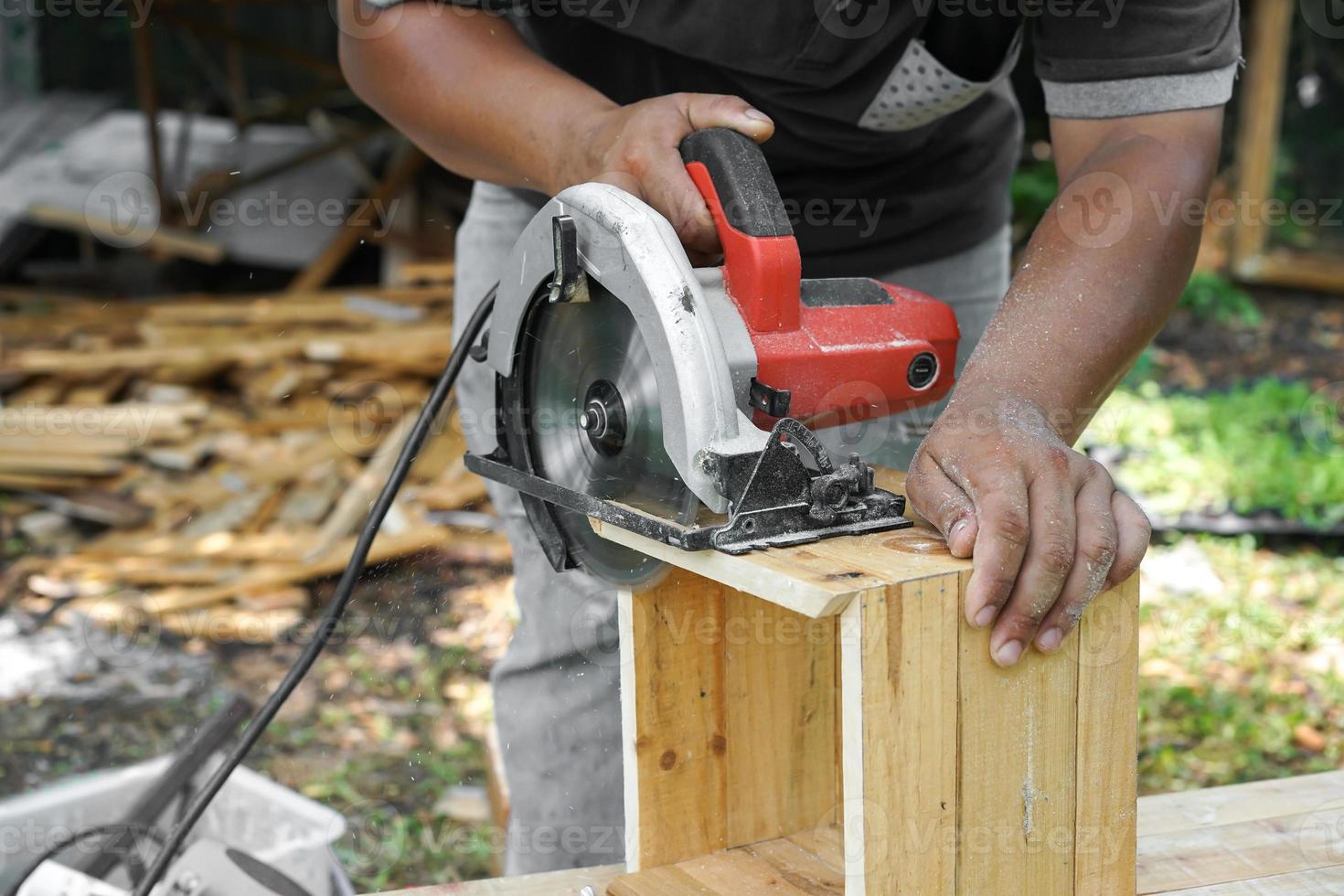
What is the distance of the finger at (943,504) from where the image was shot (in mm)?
1347

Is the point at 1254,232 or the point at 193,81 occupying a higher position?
the point at 193,81

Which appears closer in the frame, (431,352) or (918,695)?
(918,695)

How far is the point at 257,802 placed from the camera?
2.67 m

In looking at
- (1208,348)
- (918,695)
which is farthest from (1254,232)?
(918,695)

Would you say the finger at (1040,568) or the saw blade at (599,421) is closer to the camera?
the finger at (1040,568)

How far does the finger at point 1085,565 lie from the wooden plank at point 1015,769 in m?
0.04

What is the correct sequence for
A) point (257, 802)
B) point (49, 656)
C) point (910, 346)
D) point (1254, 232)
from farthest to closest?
point (1254, 232), point (49, 656), point (257, 802), point (910, 346)

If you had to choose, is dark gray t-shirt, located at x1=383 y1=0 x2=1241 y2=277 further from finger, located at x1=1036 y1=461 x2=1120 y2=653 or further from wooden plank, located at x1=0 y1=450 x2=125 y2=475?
wooden plank, located at x1=0 y1=450 x2=125 y2=475

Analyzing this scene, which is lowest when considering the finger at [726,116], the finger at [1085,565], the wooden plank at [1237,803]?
the wooden plank at [1237,803]

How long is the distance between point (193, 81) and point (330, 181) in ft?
6.49

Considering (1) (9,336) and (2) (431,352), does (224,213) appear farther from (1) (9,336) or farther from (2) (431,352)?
(2) (431,352)

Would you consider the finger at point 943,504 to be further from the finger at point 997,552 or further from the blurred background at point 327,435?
the blurred background at point 327,435
